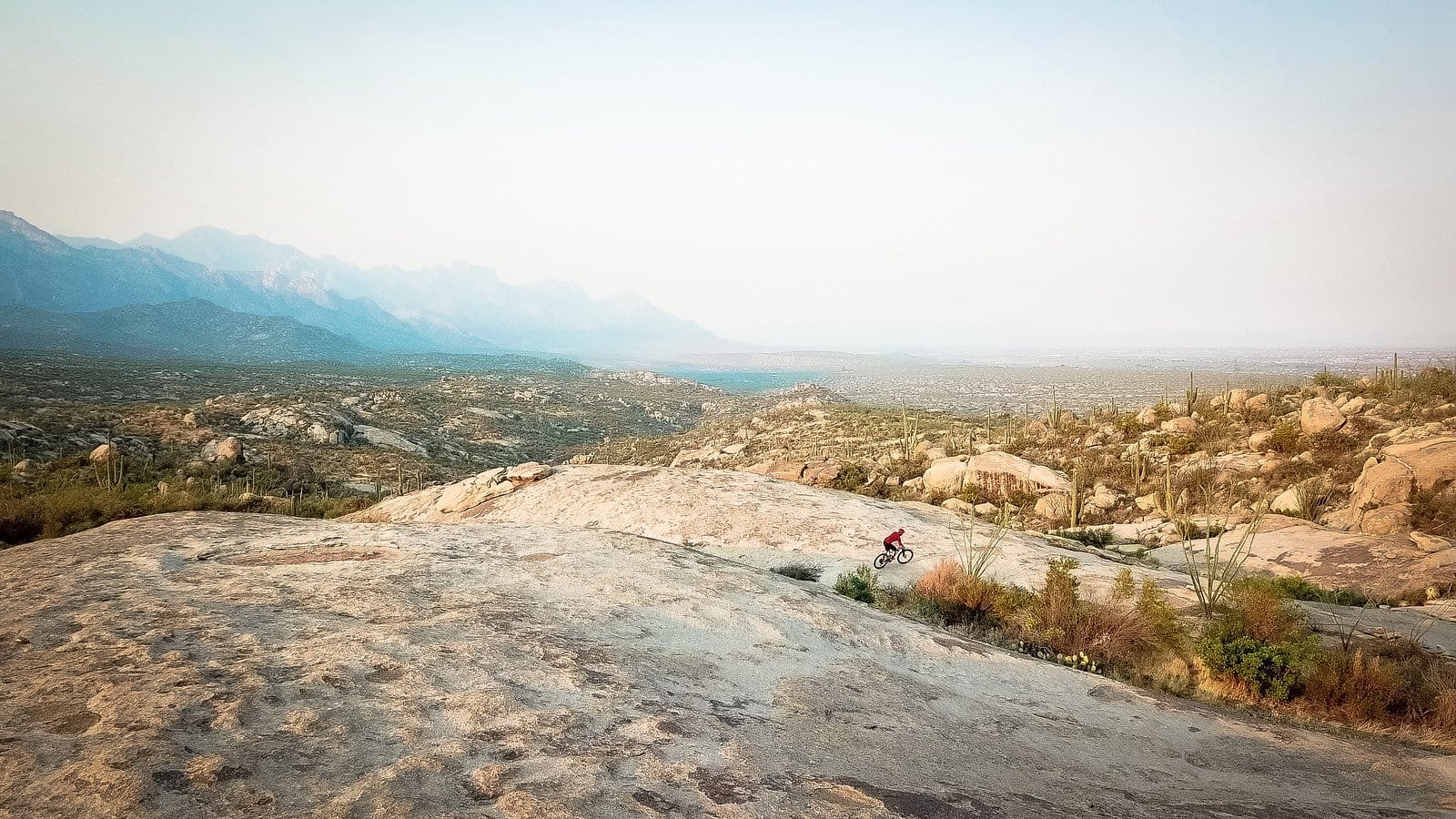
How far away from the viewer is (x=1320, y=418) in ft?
75.5

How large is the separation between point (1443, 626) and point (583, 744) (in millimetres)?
14846

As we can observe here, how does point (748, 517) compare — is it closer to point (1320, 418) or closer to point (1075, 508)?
point (1075, 508)

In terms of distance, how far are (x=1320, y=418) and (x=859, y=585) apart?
22592mm

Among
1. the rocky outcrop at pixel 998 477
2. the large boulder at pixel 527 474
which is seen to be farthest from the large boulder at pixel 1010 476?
the large boulder at pixel 527 474

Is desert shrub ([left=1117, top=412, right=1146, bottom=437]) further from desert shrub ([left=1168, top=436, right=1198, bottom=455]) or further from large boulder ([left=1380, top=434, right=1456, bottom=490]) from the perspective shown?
large boulder ([left=1380, top=434, right=1456, bottom=490])

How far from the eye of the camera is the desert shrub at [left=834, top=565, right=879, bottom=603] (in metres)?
10.7

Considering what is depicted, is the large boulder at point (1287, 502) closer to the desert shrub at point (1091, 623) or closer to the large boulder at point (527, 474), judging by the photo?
the desert shrub at point (1091, 623)

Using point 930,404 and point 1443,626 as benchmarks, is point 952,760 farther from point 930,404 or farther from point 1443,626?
point 930,404

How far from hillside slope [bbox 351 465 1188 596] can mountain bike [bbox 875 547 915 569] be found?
0.22 metres

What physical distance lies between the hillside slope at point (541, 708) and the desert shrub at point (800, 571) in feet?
10.3

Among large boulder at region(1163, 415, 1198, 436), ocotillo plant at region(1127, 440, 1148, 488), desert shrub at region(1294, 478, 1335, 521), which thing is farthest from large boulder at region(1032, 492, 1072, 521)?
large boulder at region(1163, 415, 1198, 436)

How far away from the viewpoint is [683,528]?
562 inches

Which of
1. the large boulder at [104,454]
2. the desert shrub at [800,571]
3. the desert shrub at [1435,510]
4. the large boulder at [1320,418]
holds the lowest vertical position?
the large boulder at [104,454]

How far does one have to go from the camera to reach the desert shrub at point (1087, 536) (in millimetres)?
18391
